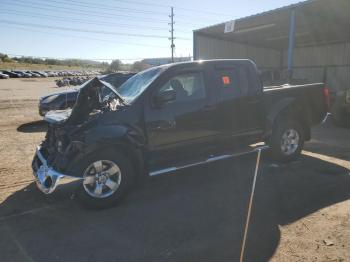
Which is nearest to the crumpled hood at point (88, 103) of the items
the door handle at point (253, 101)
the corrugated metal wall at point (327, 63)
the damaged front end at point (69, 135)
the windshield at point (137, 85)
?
the damaged front end at point (69, 135)

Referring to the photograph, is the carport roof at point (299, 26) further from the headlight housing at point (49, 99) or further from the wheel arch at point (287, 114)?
the headlight housing at point (49, 99)

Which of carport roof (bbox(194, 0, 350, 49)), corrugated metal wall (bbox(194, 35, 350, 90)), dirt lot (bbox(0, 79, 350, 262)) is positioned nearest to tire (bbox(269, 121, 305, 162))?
dirt lot (bbox(0, 79, 350, 262))

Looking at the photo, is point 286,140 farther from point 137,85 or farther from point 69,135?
point 69,135

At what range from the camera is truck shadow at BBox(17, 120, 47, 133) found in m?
10.4

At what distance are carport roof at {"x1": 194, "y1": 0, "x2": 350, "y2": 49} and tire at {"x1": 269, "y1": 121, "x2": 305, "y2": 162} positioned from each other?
749 cm

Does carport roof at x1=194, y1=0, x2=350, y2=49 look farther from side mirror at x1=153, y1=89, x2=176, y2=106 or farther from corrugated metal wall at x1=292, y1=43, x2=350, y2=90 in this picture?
side mirror at x1=153, y1=89, x2=176, y2=106

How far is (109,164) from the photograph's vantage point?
4488 millimetres

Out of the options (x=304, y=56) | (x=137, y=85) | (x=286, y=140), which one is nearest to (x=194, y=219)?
(x=137, y=85)

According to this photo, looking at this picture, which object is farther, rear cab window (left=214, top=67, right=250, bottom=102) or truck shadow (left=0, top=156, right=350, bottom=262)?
rear cab window (left=214, top=67, right=250, bottom=102)

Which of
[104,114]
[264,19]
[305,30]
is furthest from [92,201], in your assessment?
[305,30]

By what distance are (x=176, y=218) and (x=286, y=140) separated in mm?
3152

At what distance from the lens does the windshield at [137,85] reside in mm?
5004

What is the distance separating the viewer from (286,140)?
21.2 ft

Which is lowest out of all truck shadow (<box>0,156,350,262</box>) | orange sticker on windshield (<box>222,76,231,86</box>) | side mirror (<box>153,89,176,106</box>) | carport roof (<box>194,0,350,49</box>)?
truck shadow (<box>0,156,350,262</box>)
